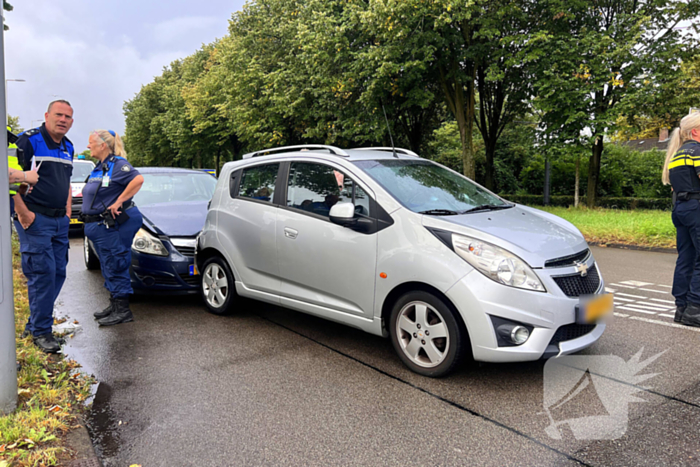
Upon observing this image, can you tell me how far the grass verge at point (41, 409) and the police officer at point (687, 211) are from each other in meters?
5.39

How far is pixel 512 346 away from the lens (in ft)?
11.7

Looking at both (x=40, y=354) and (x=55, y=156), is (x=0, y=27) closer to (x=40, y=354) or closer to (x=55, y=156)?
(x=55, y=156)

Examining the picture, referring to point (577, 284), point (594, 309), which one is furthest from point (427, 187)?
point (594, 309)

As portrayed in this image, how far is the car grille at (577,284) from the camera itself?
3.65 metres

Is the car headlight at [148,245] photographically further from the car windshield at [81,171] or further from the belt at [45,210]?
the car windshield at [81,171]

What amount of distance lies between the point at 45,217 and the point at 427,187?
3.18 m

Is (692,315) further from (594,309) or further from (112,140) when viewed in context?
(112,140)

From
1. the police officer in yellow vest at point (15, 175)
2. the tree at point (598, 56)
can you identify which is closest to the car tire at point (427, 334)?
the police officer in yellow vest at point (15, 175)

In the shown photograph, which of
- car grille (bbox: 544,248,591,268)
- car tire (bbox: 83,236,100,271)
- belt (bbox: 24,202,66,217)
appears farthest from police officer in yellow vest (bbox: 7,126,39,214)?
car tire (bbox: 83,236,100,271)

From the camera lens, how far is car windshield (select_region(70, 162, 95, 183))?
13.5 m

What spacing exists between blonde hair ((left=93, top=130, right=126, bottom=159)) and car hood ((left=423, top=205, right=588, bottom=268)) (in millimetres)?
3551

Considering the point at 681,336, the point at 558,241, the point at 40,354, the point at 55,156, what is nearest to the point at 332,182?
the point at 558,241

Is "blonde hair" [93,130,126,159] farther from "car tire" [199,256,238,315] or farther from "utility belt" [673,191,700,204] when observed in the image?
"utility belt" [673,191,700,204]

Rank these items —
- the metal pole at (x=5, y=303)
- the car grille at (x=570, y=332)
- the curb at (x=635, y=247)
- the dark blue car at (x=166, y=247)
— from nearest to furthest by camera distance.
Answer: the metal pole at (x=5, y=303), the car grille at (x=570, y=332), the dark blue car at (x=166, y=247), the curb at (x=635, y=247)
